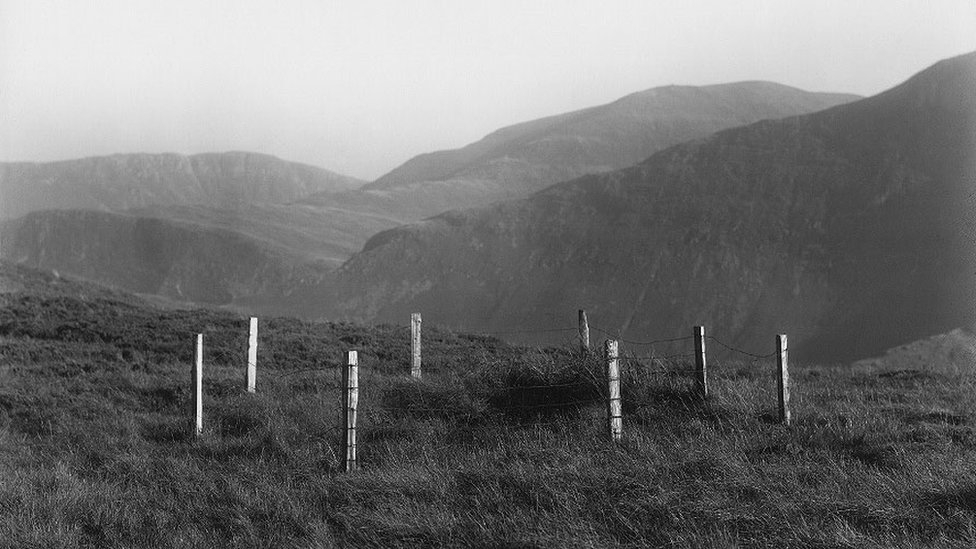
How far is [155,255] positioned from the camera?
136 meters

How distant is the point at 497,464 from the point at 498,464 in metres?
0.01

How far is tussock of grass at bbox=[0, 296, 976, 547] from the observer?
698 centimetres

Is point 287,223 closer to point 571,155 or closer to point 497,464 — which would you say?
point 571,155

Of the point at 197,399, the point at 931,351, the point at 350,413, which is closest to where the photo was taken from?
the point at 350,413

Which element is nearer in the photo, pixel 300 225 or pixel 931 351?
pixel 931 351

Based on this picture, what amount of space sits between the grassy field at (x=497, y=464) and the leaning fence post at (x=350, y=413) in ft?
0.80

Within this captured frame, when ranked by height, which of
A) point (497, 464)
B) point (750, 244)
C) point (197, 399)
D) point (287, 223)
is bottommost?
point (497, 464)

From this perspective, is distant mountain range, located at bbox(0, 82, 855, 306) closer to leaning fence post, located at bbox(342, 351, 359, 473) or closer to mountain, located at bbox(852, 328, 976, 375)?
mountain, located at bbox(852, 328, 976, 375)

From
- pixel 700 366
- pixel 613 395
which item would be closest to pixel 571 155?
pixel 700 366

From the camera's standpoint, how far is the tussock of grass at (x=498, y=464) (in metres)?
6.98

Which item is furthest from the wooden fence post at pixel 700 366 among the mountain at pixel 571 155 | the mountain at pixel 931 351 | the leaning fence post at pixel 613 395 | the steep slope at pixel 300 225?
the mountain at pixel 571 155

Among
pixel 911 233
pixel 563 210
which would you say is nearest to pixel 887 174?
pixel 911 233

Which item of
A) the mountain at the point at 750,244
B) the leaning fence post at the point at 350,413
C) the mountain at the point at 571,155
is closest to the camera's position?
the leaning fence post at the point at 350,413

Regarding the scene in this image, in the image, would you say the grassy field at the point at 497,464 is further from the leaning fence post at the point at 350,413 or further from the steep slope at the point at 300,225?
the steep slope at the point at 300,225
